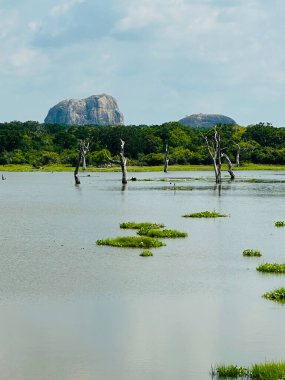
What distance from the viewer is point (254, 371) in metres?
15.5

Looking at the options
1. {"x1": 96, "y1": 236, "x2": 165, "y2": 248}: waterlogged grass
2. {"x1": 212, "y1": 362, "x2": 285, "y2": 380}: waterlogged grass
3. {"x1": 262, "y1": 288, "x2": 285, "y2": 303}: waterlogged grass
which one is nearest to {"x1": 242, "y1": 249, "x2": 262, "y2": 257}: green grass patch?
{"x1": 96, "y1": 236, "x2": 165, "y2": 248}: waterlogged grass

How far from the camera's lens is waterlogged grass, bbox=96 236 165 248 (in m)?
36.5

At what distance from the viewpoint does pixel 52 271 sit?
29000 mm

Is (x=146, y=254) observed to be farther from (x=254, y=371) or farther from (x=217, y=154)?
(x=217, y=154)

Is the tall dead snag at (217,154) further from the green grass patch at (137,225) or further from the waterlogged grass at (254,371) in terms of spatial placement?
the waterlogged grass at (254,371)

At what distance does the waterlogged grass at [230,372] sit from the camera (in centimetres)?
1557

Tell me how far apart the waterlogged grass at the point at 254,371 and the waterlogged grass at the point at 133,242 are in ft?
67.7

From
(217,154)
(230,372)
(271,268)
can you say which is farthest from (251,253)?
(217,154)

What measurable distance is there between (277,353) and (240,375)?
210 cm

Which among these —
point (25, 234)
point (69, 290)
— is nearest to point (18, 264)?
point (69, 290)

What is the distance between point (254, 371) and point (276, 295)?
8.25m

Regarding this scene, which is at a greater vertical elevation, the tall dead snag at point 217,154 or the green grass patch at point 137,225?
the tall dead snag at point 217,154

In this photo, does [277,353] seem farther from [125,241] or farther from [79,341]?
[125,241]

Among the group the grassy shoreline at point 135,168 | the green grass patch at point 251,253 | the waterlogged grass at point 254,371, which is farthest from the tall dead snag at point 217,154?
the waterlogged grass at point 254,371
